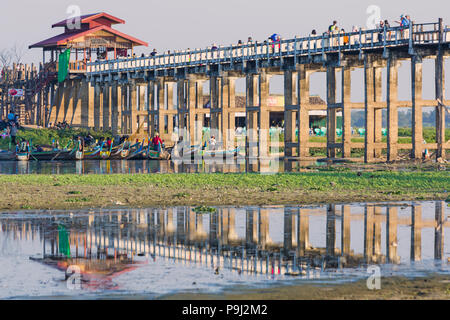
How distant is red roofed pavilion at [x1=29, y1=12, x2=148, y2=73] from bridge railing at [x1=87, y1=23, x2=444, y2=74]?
16.0ft

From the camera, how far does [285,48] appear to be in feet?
210

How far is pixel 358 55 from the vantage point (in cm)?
5853

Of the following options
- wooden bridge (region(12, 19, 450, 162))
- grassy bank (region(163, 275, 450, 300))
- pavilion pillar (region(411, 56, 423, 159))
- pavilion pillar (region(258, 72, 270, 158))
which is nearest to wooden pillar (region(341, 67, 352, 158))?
wooden bridge (region(12, 19, 450, 162))

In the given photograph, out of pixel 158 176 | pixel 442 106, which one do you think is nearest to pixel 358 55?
pixel 442 106

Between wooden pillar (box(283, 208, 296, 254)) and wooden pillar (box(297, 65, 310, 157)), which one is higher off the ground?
wooden pillar (box(297, 65, 310, 157))

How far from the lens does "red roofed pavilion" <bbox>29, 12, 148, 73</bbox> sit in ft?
298

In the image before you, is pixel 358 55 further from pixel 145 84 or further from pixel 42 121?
pixel 42 121

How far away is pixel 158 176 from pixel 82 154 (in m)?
27.4

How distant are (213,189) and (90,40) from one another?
2487 inches

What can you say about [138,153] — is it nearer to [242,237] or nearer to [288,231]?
[288,231]

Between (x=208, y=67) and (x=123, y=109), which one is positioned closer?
(x=208, y=67)

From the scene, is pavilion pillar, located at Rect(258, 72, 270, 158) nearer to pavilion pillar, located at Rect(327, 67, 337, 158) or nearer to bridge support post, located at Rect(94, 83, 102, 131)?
pavilion pillar, located at Rect(327, 67, 337, 158)

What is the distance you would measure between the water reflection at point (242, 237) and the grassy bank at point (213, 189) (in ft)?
7.10
